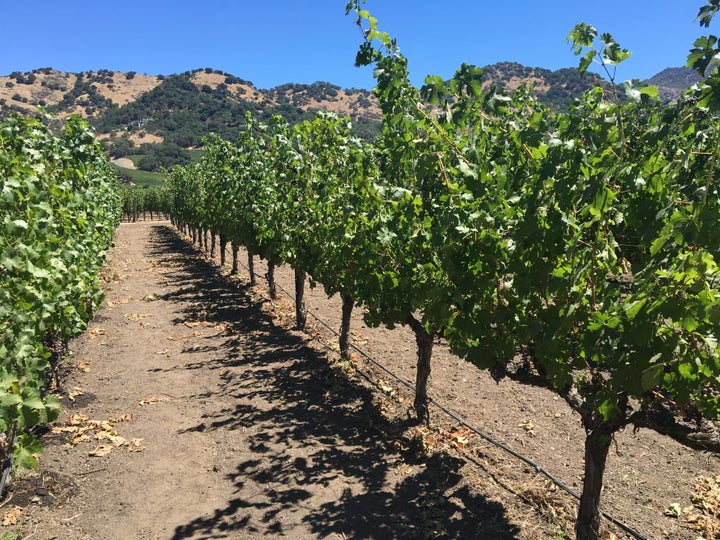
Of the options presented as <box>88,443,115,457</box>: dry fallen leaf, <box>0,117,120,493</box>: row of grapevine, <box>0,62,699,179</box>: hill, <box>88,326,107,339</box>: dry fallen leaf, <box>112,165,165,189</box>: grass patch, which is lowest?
<box>88,443,115,457</box>: dry fallen leaf

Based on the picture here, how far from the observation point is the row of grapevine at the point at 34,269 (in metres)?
3.80

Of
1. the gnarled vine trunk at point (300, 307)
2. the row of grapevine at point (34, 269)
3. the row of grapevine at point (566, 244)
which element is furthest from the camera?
the gnarled vine trunk at point (300, 307)

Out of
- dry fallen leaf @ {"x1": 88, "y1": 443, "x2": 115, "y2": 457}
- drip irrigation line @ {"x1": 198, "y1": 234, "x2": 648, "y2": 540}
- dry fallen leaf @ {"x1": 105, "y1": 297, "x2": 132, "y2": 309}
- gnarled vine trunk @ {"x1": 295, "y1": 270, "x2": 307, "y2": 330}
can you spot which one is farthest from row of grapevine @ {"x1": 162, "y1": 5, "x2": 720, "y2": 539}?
dry fallen leaf @ {"x1": 105, "y1": 297, "x2": 132, "y2": 309}

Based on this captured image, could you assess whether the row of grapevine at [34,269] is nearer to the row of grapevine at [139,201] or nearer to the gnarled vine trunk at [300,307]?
the gnarled vine trunk at [300,307]

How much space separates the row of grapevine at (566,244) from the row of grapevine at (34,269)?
3325mm

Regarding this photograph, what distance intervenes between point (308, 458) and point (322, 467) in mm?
285

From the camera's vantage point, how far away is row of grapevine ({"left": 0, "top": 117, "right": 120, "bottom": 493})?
380 cm

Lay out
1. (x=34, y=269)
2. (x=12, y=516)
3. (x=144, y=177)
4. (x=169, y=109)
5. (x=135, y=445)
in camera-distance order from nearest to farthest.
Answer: (x=34, y=269), (x=12, y=516), (x=135, y=445), (x=144, y=177), (x=169, y=109)

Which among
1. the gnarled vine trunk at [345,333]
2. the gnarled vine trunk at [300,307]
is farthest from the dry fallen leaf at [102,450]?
the gnarled vine trunk at [300,307]

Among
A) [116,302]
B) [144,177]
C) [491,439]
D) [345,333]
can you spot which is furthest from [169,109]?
[491,439]

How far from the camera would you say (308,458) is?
21.0 feet

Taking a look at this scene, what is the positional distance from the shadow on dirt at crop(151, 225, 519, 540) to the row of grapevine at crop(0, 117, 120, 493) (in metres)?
2.12

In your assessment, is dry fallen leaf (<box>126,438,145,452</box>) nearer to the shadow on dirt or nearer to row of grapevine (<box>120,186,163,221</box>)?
the shadow on dirt

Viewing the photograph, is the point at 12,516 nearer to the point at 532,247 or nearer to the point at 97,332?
the point at 532,247
